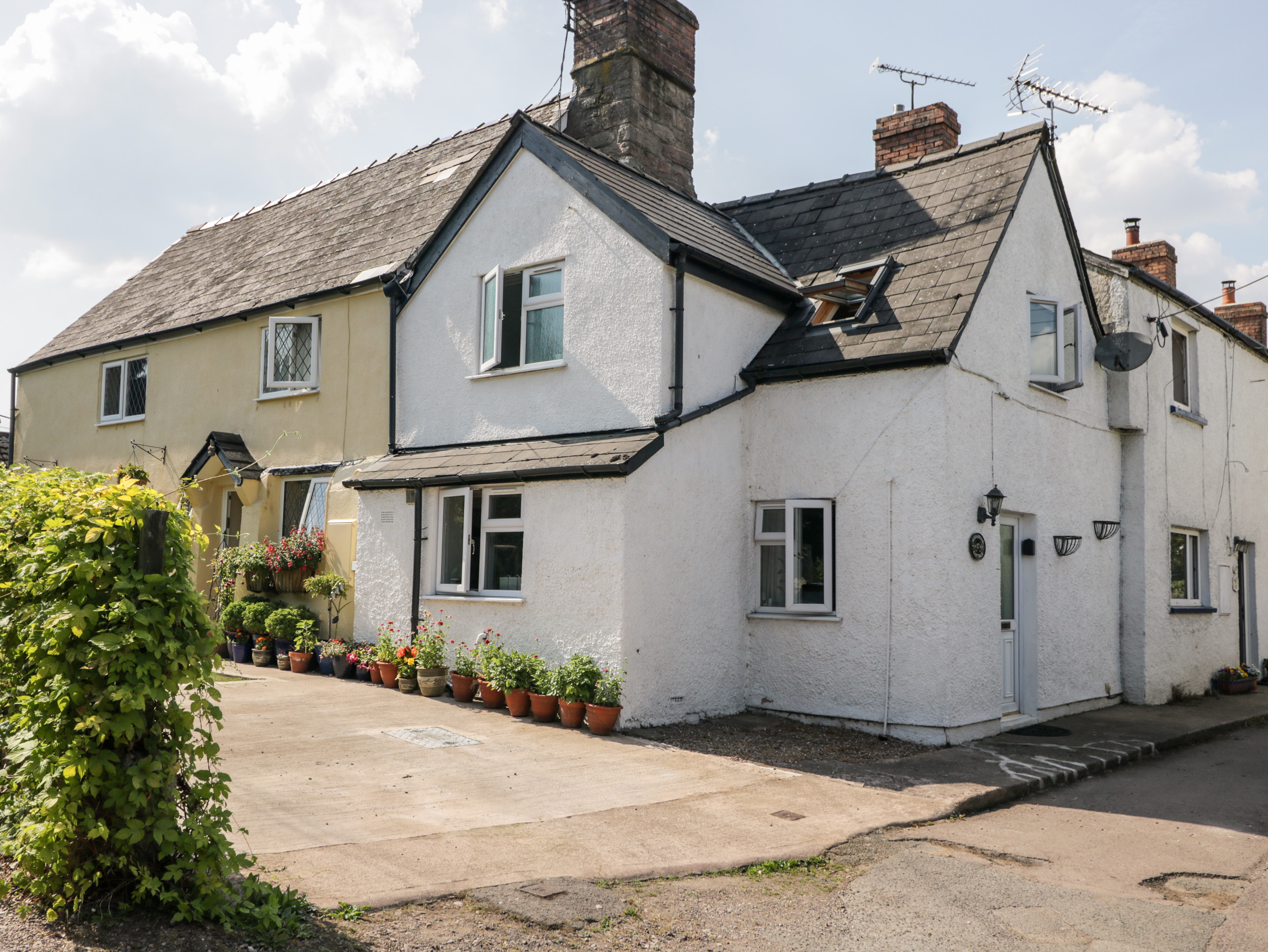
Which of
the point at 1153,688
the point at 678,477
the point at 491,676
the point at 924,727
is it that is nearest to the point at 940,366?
the point at 678,477

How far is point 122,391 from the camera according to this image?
18.2m

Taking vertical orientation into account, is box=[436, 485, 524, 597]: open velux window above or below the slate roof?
below

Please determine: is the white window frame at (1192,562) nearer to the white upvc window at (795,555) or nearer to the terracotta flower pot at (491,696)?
the white upvc window at (795,555)

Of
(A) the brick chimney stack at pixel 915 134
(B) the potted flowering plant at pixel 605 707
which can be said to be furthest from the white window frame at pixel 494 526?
(A) the brick chimney stack at pixel 915 134

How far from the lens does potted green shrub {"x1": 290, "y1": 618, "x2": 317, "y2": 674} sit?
1283 centimetres

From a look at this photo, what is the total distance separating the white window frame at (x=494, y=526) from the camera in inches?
426

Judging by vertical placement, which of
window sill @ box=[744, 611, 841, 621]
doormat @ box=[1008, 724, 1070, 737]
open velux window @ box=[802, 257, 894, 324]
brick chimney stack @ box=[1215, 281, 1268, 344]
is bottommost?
doormat @ box=[1008, 724, 1070, 737]

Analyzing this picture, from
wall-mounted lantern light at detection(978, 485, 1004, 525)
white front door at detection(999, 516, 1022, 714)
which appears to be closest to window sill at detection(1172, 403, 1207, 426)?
white front door at detection(999, 516, 1022, 714)

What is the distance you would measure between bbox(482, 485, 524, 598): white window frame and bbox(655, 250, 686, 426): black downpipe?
1986 millimetres

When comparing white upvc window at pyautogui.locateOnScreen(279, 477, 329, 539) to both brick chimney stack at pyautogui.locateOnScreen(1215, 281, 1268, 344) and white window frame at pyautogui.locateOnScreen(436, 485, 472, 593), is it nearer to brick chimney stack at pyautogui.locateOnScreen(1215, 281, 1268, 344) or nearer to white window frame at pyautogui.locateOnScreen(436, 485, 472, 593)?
white window frame at pyautogui.locateOnScreen(436, 485, 472, 593)

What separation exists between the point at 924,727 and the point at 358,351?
9.17 m

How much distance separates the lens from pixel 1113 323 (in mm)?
13195

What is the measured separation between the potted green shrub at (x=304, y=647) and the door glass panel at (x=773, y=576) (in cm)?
610

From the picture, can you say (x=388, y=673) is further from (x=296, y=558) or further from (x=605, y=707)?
(x=605, y=707)
